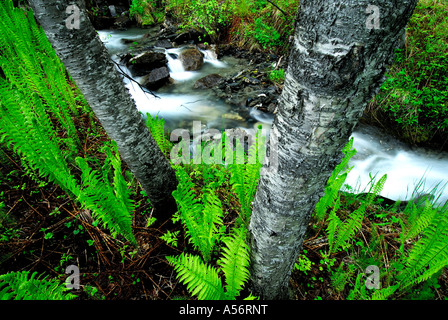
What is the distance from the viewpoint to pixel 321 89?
29.0 inches

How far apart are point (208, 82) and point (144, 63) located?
1891 millimetres

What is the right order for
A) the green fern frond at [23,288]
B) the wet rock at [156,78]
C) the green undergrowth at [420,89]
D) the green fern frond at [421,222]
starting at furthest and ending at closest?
the wet rock at [156,78] < the green undergrowth at [420,89] < the green fern frond at [421,222] < the green fern frond at [23,288]

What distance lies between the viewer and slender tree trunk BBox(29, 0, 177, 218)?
116cm

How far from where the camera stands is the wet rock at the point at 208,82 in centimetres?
598

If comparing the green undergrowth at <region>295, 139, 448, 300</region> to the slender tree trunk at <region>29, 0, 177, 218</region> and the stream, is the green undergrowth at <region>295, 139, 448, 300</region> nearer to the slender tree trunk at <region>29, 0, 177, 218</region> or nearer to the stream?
the stream

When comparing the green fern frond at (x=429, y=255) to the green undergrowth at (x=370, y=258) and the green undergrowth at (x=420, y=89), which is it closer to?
the green undergrowth at (x=370, y=258)

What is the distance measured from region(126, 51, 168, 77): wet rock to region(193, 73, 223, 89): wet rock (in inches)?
53.0

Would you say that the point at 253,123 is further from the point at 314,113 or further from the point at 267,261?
the point at 314,113

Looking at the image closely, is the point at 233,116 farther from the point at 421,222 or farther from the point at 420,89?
the point at 421,222

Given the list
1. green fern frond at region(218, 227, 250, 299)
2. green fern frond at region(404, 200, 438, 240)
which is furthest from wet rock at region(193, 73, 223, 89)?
green fern frond at region(218, 227, 250, 299)

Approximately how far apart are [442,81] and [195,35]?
268 inches

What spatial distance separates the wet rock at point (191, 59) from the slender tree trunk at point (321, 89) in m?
6.37

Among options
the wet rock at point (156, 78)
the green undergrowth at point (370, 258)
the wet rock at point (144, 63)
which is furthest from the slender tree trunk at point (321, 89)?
the wet rock at point (144, 63)

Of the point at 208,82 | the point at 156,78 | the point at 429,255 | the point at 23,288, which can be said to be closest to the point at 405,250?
the point at 429,255
